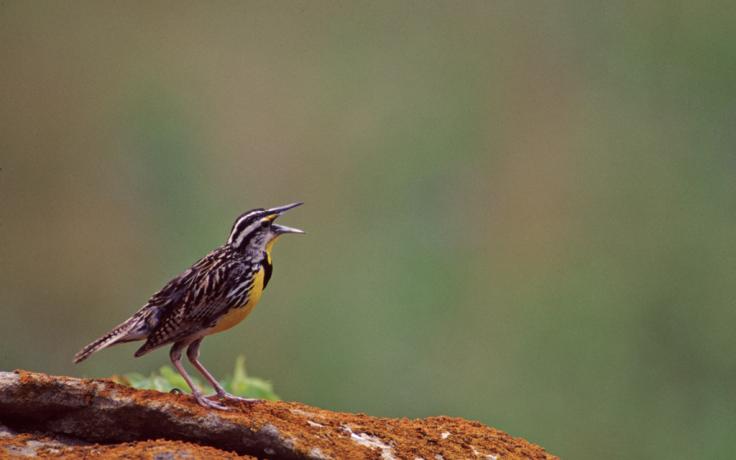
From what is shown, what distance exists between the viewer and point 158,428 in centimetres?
441

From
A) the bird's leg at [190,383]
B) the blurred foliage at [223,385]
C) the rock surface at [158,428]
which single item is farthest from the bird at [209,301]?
the blurred foliage at [223,385]

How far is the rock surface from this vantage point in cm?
428

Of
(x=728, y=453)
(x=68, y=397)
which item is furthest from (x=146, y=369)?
(x=728, y=453)

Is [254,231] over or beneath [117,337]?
over

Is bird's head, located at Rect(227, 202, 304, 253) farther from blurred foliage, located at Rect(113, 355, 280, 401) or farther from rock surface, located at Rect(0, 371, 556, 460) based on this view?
blurred foliage, located at Rect(113, 355, 280, 401)

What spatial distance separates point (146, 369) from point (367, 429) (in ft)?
16.0

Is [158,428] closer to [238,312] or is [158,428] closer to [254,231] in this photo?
[238,312]

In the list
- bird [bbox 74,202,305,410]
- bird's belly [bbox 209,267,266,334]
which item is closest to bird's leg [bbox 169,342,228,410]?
bird [bbox 74,202,305,410]

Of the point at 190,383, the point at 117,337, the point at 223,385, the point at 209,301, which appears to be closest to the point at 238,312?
the point at 209,301

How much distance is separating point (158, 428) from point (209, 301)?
2.13 feet

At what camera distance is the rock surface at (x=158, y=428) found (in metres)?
4.28

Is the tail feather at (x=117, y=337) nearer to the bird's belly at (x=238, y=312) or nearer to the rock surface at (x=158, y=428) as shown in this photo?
the rock surface at (x=158, y=428)

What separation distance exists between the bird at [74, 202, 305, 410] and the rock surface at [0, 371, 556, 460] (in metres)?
0.15

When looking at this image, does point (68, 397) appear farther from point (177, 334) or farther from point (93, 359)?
point (93, 359)
